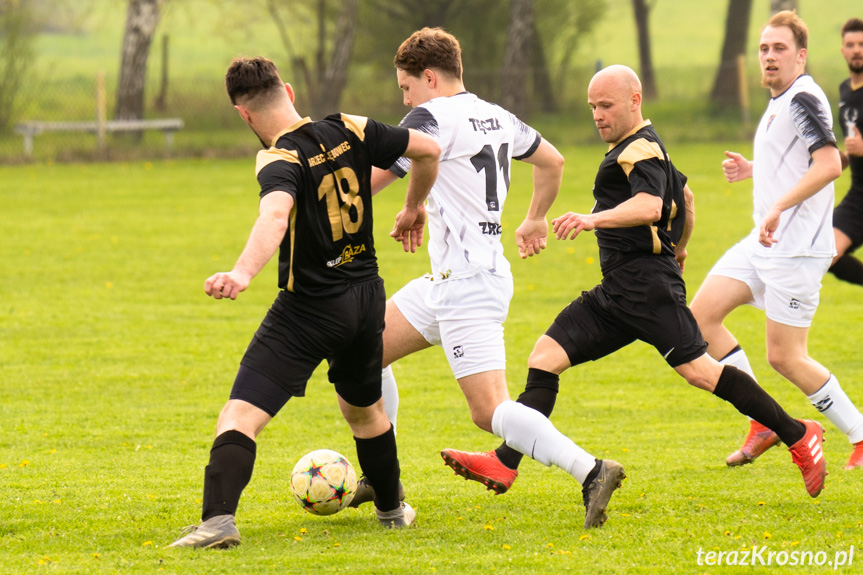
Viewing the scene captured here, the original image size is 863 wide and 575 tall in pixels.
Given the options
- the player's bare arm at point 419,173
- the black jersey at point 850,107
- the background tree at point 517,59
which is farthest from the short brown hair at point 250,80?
the background tree at point 517,59

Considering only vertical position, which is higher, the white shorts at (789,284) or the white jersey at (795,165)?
the white jersey at (795,165)

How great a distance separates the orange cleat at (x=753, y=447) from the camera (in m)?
6.14

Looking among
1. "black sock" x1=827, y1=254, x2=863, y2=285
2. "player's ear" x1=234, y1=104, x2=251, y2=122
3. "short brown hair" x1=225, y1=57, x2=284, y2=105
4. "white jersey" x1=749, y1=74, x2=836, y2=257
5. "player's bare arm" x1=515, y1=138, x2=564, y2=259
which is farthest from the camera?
"black sock" x1=827, y1=254, x2=863, y2=285

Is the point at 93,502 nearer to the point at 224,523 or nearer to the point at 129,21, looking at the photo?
the point at 224,523

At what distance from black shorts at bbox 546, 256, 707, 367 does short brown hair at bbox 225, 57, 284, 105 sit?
1876 mm

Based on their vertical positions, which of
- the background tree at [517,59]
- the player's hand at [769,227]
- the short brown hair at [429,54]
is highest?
the background tree at [517,59]

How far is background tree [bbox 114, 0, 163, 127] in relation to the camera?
25.8 meters

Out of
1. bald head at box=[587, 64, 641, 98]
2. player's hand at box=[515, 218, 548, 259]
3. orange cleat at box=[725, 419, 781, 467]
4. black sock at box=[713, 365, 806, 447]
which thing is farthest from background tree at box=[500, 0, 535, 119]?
black sock at box=[713, 365, 806, 447]

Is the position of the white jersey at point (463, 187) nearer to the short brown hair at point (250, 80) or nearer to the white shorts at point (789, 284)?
the short brown hair at point (250, 80)

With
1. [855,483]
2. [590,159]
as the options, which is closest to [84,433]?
[855,483]

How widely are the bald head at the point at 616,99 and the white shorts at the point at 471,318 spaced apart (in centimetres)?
88

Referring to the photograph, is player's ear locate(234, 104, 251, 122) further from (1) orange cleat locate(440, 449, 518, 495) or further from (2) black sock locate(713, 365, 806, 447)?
(2) black sock locate(713, 365, 806, 447)

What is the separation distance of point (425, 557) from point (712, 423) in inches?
137

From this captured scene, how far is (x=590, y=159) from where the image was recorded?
24.6 meters
